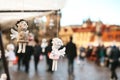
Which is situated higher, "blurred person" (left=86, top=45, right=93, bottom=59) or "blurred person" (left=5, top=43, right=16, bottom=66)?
"blurred person" (left=5, top=43, right=16, bottom=66)

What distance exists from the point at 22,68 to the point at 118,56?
292cm

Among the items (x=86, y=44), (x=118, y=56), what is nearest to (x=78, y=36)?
(x=86, y=44)

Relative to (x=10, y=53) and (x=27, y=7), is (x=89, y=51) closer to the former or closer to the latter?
(x=10, y=53)

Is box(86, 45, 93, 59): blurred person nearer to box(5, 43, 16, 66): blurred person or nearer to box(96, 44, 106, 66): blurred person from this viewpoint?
box(96, 44, 106, 66): blurred person

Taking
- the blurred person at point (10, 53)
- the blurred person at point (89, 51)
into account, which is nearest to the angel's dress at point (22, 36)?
the blurred person at point (10, 53)

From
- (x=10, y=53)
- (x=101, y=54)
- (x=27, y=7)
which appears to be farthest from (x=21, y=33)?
(x=101, y=54)

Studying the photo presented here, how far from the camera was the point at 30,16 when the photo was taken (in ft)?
6.04

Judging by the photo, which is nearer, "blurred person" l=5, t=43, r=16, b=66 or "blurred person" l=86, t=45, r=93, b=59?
"blurred person" l=5, t=43, r=16, b=66

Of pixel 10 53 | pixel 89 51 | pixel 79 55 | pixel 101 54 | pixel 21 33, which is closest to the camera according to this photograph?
pixel 21 33

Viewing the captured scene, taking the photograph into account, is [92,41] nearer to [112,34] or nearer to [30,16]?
[112,34]

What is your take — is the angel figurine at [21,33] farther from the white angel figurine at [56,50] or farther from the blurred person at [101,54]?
the blurred person at [101,54]

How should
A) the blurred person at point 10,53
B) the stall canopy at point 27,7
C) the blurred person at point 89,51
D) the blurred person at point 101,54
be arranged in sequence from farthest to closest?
1. the blurred person at point 89,51
2. the blurred person at point 101,54
3. the blurred person at point 10,53
4. the stall canopy at point 27,7

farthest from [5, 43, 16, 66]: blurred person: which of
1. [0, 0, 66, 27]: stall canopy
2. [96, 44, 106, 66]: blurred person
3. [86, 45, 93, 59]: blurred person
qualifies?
[86, 45, 93, 59]: blurred person

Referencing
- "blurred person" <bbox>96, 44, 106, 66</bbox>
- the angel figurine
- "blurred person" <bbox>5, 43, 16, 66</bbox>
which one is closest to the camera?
the angel figurine
